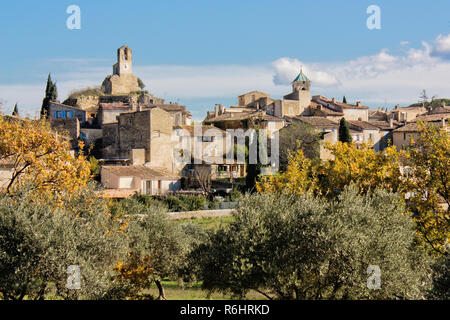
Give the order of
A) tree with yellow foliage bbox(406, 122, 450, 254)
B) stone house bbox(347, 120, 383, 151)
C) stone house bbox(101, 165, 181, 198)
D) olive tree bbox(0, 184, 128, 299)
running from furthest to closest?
stone house bbox(347, 120, 383, 151) < stone house bbox(101, 165, 181, 198) < tree with yellow foliage bbox(406, 122, 450, 254) < olive tree bbox(0, 184, 128, 299)

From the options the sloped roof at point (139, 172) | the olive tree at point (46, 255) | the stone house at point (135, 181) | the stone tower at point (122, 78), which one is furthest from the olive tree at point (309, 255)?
the stone tower at point (122, 78)

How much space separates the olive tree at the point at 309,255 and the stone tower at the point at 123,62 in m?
82.5

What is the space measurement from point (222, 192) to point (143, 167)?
26.7ft

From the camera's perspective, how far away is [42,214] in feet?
48.8

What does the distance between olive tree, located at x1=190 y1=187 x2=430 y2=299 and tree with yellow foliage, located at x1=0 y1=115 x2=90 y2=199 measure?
5440 mm

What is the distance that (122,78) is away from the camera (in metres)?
92.6

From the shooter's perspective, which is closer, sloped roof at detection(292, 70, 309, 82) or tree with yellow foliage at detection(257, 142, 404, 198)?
tree with yellow foliage at detection(257, 142, 404, 198)

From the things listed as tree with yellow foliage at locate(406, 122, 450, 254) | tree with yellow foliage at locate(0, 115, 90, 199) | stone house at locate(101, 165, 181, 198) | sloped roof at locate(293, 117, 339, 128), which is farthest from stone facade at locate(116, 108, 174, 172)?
tree with yellow foliage at locate(406, 122, 450, 254)

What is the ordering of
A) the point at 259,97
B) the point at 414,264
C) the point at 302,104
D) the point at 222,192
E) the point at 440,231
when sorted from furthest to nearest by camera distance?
1. the point at 259,97
2. the point at 302,104
3. the point at 222,192
4. the point at 440,231
5. the point at 414,264

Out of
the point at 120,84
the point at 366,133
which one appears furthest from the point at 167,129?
the point at 120,84

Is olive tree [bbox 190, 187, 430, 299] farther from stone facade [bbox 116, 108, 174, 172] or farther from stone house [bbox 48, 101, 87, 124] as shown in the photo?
stone house [bbox 48, 101, 87, 124]

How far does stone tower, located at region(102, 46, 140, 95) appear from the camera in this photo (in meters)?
90.0

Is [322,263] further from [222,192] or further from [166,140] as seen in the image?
[166,140]
